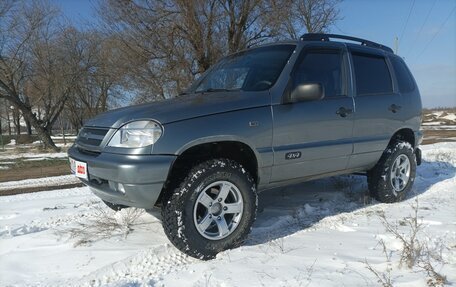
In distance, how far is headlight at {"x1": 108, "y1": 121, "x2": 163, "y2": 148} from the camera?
139 inches

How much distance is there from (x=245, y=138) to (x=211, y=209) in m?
0.70

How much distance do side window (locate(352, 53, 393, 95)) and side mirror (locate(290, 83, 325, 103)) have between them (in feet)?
3.60

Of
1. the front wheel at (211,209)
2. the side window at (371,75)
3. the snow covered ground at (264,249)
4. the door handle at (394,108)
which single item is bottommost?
the snow covered ground at (264,249)

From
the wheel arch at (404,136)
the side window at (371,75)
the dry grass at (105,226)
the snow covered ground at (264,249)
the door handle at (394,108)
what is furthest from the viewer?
the wheel arch at (404,136)

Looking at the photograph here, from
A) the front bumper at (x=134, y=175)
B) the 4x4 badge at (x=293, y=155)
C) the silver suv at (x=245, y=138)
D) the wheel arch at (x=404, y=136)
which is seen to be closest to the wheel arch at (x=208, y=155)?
the silver suv at (x=245, y=138)

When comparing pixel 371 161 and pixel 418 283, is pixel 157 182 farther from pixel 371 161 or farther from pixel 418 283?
pixel 371 161

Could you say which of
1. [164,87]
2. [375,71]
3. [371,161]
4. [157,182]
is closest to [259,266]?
[157,182]

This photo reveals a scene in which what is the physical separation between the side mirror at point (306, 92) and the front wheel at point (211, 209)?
3.04ft

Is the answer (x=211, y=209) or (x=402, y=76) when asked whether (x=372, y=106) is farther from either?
(x=211, y=209)

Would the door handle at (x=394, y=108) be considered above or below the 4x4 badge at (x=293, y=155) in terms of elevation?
above

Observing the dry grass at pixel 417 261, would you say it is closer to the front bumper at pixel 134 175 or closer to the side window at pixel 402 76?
the front bumper at pixel 134 175

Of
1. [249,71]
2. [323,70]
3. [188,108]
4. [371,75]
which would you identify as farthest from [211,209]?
[371,75]

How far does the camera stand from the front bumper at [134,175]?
3451 mm

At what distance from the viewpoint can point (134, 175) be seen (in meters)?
3.44
